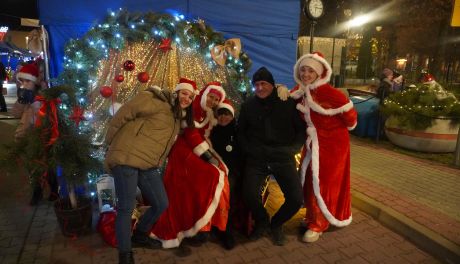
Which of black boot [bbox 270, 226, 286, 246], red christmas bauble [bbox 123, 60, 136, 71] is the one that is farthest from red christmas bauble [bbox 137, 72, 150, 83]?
black boot [bbox 270, 226, 286, 246]

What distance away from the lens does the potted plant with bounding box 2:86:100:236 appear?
378cm

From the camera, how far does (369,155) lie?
7555 mm

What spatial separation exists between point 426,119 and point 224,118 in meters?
5.61

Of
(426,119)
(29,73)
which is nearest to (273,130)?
(29,73)

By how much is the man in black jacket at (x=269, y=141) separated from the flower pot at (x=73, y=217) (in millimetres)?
1933

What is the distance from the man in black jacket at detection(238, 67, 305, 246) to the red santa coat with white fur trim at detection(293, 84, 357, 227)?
0.20m

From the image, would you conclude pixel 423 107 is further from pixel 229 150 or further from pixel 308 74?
pixel 229 150

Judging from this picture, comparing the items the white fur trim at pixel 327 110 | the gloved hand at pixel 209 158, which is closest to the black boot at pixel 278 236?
the gloved hand at pixel 209 158

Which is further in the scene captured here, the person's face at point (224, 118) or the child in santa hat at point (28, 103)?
the child in santa hat at point (28, 103)

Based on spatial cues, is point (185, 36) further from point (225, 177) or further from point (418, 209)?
point (418, 209)

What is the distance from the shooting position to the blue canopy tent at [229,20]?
4836 millimetres

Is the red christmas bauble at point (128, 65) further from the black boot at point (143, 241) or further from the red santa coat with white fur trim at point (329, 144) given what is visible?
the red santa coat with white fur trim at point (329, 144)

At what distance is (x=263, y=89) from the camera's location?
3793mm

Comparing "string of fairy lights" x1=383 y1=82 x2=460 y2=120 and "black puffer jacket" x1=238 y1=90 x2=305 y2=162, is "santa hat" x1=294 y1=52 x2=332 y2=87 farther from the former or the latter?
"string of fairy lights" x1=383 y1=82 x2=460 y2=120
